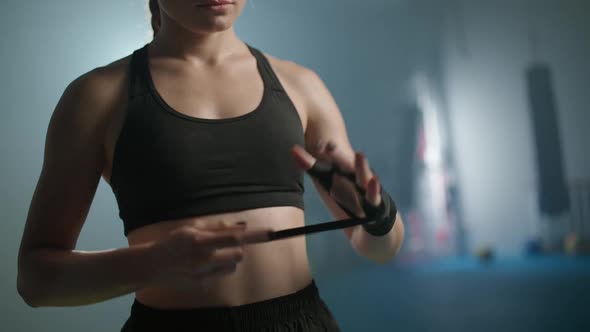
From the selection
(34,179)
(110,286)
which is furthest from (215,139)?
(34,179)

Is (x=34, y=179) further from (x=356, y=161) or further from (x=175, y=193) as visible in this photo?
(x=356, y=161)

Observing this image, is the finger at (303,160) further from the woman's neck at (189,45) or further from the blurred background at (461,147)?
the blurred background at (461,147)

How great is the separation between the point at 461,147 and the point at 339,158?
4.18 feet

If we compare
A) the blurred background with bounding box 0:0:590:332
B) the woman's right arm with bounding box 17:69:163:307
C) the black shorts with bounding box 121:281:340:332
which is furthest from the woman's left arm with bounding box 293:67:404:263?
the blurred background with bounding box 0:0:590:332

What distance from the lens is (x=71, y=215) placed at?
620 millimetres

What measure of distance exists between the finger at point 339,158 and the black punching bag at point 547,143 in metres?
1.35

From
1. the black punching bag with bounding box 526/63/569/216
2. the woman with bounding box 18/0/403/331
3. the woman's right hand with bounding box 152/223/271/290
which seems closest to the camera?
the woman's right hand with bounding box 152/223/271/290

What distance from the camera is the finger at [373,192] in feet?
1.86

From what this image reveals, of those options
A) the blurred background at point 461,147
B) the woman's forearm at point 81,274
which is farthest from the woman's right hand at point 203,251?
the blurred background at point 461,147

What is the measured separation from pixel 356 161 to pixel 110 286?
0.26 meters

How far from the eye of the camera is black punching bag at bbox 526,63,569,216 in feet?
5.70

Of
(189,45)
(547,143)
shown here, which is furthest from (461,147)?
(189,45)

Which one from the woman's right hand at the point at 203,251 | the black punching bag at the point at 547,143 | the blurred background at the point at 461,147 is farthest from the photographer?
the black punching bag at the point at 547,143

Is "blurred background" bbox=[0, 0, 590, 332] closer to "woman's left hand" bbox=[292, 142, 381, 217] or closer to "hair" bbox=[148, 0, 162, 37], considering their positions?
"hair" bbox=[148, 0, 162, 37]
